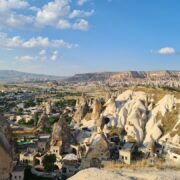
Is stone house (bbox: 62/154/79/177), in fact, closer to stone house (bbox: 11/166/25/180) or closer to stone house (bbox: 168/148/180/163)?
stone house (bbox: 11/166/25/180)

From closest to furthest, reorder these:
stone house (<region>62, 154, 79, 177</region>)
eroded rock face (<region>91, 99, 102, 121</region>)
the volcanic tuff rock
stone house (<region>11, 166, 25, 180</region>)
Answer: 1. stone house (<region>11, 166, 25, 180</region>)
2. stone house (<region>62, 154, 79, 177</region>)
3. the volcanic tuff rock
4. eroded rock face (<region>91, 99, 102, 121</region>)

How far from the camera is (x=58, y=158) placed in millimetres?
33781

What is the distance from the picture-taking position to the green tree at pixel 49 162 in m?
31.1

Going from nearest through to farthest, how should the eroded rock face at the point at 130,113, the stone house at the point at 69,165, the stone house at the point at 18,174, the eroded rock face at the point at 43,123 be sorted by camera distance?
1. the stone house at the point at 18,174
2. the stone house at the point at 69,165
3. the eroded rock face at the point at 130,113
4. the eroded rock face at the point at 43,123

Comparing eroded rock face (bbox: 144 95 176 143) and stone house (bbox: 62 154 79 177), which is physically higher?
eroded rock face (bbox: 144 95 176 143)

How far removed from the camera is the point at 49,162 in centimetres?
3164

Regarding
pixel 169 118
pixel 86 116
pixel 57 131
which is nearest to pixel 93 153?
pixel 57 131

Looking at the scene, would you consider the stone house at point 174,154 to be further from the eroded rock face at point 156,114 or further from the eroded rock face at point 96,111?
the eroded rock face at point 96,111

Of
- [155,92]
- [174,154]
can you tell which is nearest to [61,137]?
[174,154]

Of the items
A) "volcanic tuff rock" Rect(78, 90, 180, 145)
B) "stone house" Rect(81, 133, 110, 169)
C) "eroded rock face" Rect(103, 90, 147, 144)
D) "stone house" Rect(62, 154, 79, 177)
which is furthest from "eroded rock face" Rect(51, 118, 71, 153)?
"eroded rock face" Rect(103, 90, 147, 144)

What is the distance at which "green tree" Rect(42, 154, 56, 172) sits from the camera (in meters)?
31.1

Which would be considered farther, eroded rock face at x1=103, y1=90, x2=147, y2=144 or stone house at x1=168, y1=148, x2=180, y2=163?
eroded rock face at x1=103, y1=90, x2=147, y2=144

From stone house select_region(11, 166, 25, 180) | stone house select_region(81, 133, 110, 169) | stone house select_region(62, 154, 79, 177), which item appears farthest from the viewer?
stone house select_region(81, 133, 110, 169)

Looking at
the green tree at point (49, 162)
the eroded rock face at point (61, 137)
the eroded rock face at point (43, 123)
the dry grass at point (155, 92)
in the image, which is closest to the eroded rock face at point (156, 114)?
the dry grass at point (155, 92)
